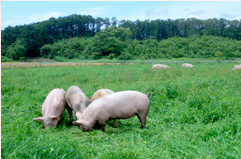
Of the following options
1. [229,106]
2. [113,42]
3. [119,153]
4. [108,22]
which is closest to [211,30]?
[108,22]

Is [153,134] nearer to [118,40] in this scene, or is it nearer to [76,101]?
[76,101]

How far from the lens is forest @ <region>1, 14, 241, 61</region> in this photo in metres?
42.7

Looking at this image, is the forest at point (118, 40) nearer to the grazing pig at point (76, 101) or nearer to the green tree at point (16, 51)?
the green tree at point (16, 51)

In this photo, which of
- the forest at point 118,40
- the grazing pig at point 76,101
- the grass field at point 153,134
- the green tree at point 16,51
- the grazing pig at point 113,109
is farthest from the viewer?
the green tree at point 16,51

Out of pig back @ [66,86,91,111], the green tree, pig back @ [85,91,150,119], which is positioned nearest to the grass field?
Result: pig back @ [85,91,150,119]

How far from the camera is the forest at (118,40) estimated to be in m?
42.7

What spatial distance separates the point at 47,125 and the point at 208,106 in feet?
15.3

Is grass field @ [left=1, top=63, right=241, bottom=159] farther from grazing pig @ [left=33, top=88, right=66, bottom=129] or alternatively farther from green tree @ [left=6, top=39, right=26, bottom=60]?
green tree @ [left=6, top=39, right=26, bottom=60]

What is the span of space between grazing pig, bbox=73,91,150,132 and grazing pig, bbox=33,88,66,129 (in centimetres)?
86

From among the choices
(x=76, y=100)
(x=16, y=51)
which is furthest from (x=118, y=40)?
(x=76, y=100)

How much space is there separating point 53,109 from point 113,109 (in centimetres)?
187

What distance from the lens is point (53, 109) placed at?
21.4ft

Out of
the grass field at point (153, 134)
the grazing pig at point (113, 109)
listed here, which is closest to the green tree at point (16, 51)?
the grass field at point (153, 134)

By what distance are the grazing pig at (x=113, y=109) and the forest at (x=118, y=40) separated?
34020 mm
